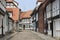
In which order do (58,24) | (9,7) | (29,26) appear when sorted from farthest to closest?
(29,26), (9,7), (58,24)

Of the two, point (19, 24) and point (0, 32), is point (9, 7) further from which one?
point (0, 32)

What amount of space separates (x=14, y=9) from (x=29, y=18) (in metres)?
20.5

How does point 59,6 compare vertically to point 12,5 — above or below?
below

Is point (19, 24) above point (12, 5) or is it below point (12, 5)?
below

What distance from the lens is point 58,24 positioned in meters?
35.2

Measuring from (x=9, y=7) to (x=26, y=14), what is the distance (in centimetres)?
2738

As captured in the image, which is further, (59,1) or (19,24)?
(19,24)

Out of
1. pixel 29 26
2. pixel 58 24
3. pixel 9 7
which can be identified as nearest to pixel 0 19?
pixel 58 24

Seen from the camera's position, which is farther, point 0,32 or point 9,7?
point 9,7

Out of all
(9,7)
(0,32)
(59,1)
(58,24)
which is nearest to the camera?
(59,1)

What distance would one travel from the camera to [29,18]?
398 ft

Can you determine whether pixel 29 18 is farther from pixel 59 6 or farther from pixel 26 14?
pixel 59 6

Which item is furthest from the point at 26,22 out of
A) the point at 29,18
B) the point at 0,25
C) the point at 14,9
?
the point at 0,25

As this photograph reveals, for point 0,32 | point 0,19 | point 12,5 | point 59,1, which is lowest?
point 0,32
